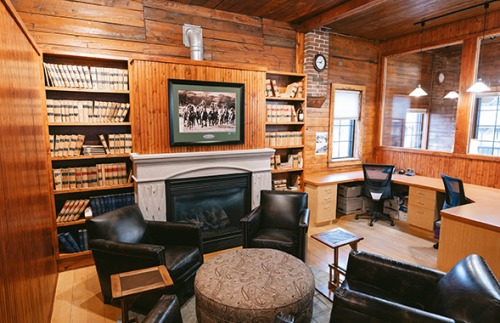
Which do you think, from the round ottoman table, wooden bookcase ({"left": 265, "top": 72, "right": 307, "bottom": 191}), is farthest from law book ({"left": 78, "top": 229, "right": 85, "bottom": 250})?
wooden bookcase ({"left": 265, "top": 72, "right": 307, "bottom": 191})

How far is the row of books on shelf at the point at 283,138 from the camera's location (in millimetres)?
4457

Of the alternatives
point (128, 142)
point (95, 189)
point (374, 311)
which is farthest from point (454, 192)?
point (95, 189)

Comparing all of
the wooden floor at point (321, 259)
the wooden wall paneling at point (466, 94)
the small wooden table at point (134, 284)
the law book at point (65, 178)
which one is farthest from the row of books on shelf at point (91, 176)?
the wooden wall paneling at point (466, 94)

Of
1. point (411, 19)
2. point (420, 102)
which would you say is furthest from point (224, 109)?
point (420, 102)

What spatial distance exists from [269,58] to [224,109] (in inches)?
54.9

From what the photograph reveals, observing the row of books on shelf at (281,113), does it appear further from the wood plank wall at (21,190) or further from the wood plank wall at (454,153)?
the wood plank wall at (21,190)

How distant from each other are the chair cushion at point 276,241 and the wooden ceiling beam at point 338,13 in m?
2.94

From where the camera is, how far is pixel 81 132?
3.51m

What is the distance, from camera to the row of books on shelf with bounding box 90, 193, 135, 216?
11.4 ft

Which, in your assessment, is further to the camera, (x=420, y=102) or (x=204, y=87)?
(x=420, y=102)

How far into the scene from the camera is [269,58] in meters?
4.64

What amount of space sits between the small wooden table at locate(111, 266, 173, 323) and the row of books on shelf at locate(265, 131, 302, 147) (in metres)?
2.82

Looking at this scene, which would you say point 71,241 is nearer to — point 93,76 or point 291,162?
point 93,76

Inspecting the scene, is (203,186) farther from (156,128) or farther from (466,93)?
(466,93)
